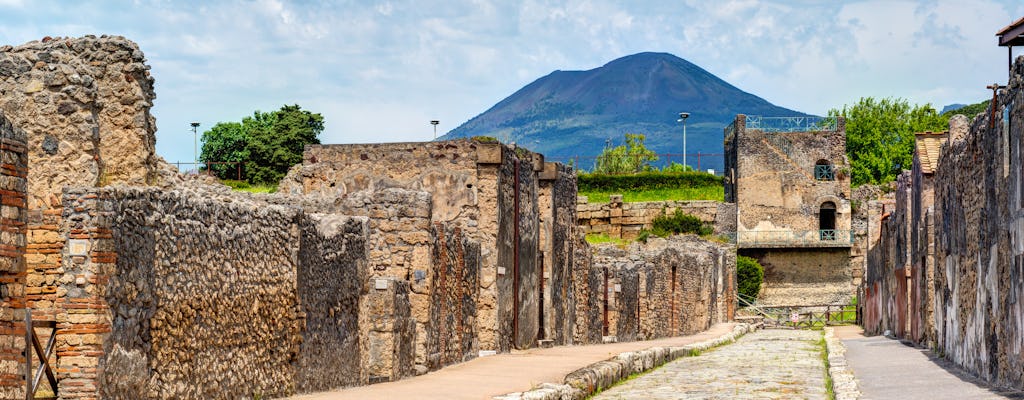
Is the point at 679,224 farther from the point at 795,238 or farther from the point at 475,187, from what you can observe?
the point at 475,187

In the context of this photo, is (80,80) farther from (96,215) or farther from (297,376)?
(297,376)

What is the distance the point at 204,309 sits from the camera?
9133mm

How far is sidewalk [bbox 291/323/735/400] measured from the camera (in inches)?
437

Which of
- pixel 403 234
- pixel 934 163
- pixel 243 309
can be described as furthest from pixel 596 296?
pixel 243 309

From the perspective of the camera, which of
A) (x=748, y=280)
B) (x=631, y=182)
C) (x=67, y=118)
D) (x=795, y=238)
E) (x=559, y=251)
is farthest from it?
(x=631, y=182)

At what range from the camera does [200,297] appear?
9078mm

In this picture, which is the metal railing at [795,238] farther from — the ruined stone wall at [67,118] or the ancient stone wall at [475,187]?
the ruined stone wall at [67,118]

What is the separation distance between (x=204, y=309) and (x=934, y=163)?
636 inches

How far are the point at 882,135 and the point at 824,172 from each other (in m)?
13.2

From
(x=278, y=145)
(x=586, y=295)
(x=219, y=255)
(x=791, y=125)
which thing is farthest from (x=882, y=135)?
(x=219, y=255)

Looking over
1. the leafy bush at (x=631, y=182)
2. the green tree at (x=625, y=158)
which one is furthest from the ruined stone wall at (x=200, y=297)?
the green tree at (x=625, y=158)

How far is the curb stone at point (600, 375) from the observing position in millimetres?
11452

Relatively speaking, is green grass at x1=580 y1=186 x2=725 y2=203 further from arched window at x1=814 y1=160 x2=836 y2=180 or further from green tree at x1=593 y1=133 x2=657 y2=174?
green tree at x1=593 y1=133 x2=657 y2=174

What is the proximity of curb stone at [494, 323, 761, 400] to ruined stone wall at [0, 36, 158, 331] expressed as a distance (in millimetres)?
3798
